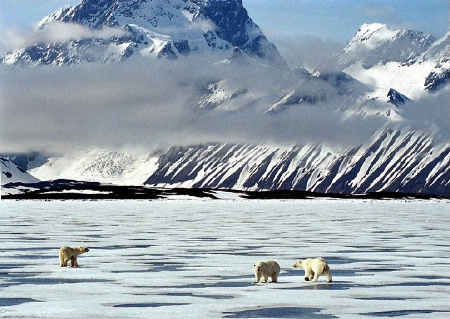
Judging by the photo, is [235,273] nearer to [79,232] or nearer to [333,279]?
[333,279]

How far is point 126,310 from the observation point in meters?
23.0

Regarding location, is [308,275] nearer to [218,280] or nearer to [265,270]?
[265,270]

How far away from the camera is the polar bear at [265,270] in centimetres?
2861

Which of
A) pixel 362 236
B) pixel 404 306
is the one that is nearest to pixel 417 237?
pixel 362 236

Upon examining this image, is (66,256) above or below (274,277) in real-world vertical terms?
above

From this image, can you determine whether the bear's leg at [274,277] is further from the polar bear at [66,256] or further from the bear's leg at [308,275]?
the polar bear at [66,256]

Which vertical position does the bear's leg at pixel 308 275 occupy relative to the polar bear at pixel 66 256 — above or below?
below

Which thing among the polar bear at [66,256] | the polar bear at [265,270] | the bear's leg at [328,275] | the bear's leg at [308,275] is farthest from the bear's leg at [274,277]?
the polar bear at [66,256]

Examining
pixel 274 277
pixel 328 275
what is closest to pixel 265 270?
pixel 274 277

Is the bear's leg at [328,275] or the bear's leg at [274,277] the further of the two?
the bear's leg at [274,277]

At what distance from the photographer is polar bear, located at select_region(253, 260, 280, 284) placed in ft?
93.9

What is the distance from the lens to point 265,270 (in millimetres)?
28703

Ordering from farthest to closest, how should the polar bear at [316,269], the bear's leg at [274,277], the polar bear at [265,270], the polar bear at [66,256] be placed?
the polar bear at [66,256]
the bear's leg at [274,277]
the polar bear at [316,269]
the polar bear at [265,270]

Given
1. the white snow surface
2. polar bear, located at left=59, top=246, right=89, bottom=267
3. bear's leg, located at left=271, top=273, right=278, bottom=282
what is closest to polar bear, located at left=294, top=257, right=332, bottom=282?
the white snow surface
